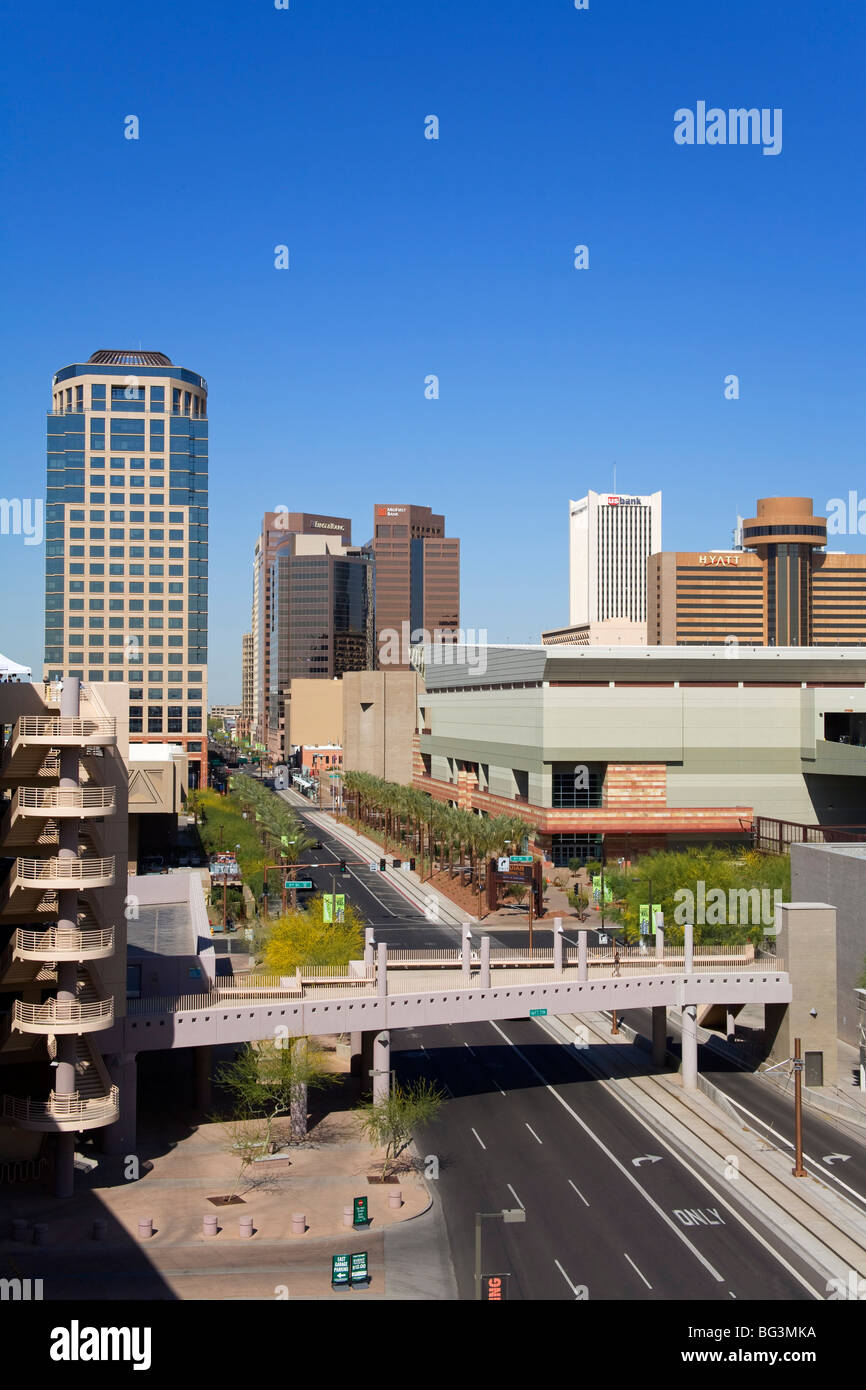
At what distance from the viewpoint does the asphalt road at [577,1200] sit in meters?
28.2

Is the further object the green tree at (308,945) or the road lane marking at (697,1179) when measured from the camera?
the green tree at (308,945)

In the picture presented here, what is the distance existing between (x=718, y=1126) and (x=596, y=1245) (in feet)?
39.0

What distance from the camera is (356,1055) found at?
4547 centimetres

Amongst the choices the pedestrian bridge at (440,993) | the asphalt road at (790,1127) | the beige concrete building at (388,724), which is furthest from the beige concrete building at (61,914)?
the beige concrete building at (388,724)

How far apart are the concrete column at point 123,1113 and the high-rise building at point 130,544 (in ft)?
350

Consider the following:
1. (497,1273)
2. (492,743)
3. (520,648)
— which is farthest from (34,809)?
(492,743)

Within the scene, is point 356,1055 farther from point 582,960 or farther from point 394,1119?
point 394,1119

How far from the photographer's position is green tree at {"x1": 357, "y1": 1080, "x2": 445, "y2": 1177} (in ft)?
118

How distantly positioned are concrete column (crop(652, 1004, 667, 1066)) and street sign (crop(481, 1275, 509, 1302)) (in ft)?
68.2

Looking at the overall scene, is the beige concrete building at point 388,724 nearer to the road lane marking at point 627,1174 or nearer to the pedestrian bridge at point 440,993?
the road lane marking at point 627,1174

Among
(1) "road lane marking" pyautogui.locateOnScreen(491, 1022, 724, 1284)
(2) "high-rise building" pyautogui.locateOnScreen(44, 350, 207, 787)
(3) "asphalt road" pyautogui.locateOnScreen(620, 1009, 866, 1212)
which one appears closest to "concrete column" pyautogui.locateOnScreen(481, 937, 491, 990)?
(1) "road lane marking" pyautogui.locateOnScreen(491, 1022, 724, 1284)

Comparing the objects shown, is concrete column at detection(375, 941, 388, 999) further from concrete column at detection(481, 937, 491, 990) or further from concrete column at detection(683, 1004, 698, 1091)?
concrete column at detection(683, 1004, 698, 1091)
